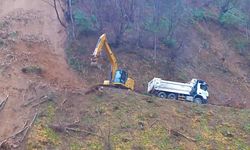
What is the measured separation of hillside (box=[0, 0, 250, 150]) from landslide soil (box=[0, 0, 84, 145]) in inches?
1.9

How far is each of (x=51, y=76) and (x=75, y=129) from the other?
5708 millimetres

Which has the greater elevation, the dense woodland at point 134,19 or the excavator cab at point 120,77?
the dense woodland at point 134,19

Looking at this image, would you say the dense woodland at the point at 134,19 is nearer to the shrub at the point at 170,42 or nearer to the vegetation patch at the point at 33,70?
the shrub at the point at 170,42

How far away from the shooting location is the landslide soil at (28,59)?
19172 millimetres

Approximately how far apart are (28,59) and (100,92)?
5.50 meters

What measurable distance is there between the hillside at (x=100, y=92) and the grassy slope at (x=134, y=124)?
4cm

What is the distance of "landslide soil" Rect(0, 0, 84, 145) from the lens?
19172 mm

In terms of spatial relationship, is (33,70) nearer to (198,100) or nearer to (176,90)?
(176,90)

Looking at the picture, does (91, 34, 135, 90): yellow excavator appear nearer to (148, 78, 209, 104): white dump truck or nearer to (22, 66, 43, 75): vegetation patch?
(148, 78, 209, 104): white dump truck

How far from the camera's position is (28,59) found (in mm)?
23656

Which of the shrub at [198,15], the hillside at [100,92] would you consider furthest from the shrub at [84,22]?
the shrub at [198,15]

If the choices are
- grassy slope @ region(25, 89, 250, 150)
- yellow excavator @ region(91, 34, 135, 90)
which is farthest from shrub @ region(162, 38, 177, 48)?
grassy slope @ region(25, 89, 250, 150)

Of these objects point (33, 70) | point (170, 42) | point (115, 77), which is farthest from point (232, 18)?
point (33, 70)

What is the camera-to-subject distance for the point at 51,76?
22688mm
